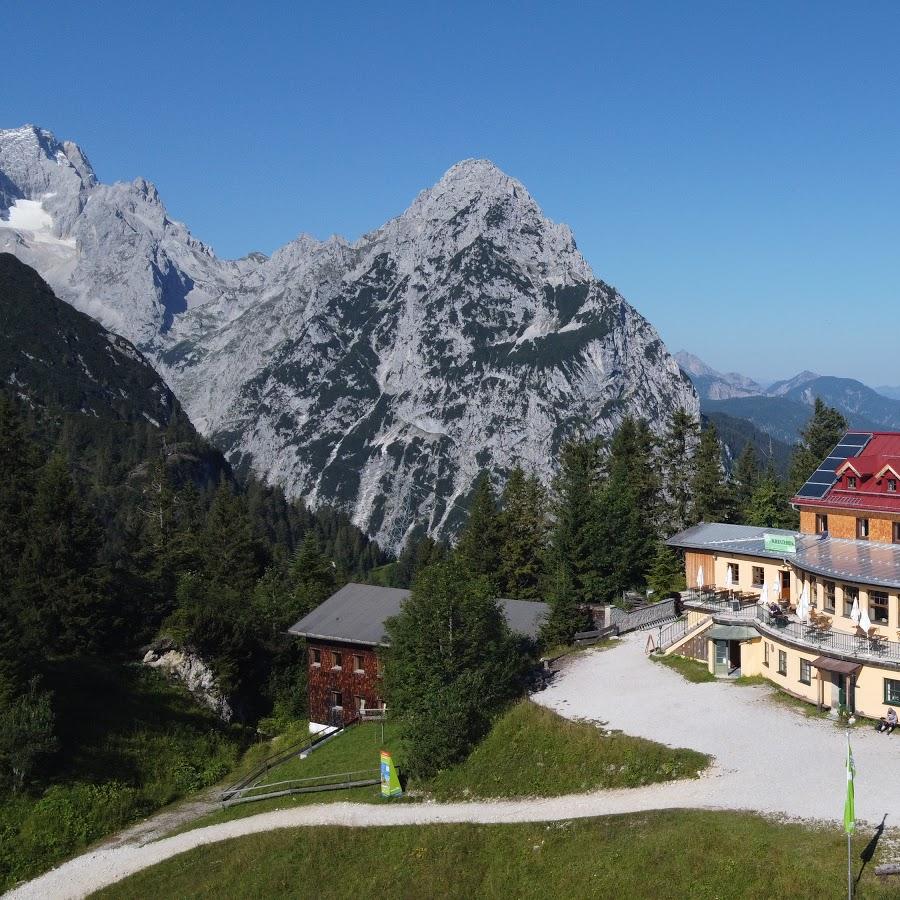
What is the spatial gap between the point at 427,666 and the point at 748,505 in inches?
1806

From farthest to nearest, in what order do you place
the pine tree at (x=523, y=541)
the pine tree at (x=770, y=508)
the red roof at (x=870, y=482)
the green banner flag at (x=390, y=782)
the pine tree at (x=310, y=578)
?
the pine tree at (x=770, y=508)
the pine tree at (x=523, y=541)
the pine tree at (x=310, y=578)
the red roof at (x=870, y=482)
the green banner flag at (x=390, y=782)

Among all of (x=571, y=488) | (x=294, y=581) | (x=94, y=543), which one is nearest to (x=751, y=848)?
(x=571, y=488)

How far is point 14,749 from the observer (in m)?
36.3

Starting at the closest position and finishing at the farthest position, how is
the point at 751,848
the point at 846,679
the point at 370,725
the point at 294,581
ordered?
the point at 751,848
the point at 846,679
the point at 370,725
the point at 294,581

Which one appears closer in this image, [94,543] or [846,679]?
[846,679]

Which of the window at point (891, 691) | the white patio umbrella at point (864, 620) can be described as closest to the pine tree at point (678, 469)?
the white patio umbrella at point (864, 620)

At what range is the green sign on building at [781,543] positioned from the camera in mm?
42938

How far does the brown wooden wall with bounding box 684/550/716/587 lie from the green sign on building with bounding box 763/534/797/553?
475cm

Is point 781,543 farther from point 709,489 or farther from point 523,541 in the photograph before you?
point 523,541

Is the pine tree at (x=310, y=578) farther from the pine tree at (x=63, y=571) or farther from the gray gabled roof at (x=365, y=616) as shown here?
the pine tree at (x=63, y=571)

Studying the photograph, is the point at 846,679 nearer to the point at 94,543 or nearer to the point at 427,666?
the point at 427,666

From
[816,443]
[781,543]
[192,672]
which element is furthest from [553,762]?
[816,443]

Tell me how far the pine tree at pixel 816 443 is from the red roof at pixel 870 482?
26.7 metres

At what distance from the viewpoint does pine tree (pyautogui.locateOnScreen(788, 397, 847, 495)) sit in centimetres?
7388
